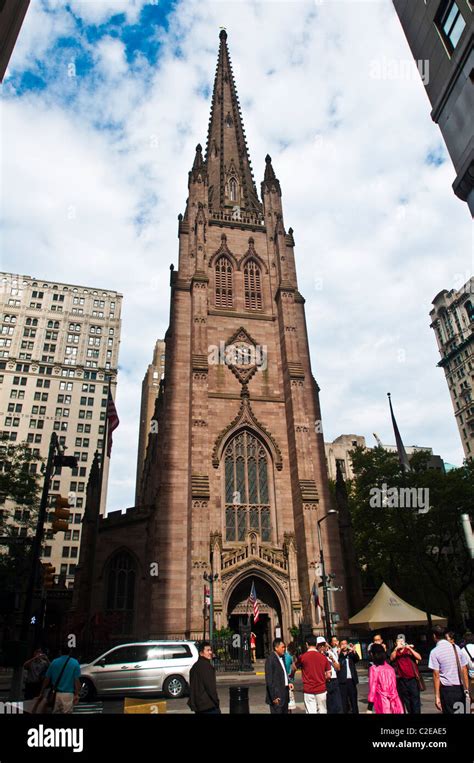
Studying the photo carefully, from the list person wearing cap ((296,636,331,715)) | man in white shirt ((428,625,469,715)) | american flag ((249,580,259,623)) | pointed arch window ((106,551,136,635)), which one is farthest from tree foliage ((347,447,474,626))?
person wearing cap ((296,636,331,715))

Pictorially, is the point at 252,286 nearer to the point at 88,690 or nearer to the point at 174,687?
the point at 174,687

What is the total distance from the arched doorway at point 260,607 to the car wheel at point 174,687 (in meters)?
12.6

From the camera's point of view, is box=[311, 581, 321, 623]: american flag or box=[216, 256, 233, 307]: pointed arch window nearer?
box=[311, 581, 321, 623]: american flag

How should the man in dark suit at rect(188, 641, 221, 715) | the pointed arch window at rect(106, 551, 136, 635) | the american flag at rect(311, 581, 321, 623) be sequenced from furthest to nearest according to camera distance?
the pointed arch window at rect(106, 551, 136, 635), the american flag at rect(311, 581, 321, 623), the man in dark suit at rect(188, 641, 221, 715)

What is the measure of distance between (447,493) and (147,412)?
2833 inches

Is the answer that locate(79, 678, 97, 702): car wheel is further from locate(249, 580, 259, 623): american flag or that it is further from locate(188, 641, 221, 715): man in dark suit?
locate(249, 580, 259, 623): american flag

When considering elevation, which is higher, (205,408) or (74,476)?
(74,476)

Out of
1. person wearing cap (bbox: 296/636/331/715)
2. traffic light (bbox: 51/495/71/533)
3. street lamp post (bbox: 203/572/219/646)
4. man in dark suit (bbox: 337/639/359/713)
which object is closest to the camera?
person wearing cap (bbox: 296/636/331/715)

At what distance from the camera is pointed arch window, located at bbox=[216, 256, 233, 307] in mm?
37188

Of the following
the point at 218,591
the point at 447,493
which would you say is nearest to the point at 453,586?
the point at 447,493

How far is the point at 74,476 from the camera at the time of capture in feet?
244

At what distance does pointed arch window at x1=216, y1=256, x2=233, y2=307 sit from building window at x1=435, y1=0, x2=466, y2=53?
2397cm

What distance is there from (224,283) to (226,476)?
15.6m

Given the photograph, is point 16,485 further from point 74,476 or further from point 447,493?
point 74,476
